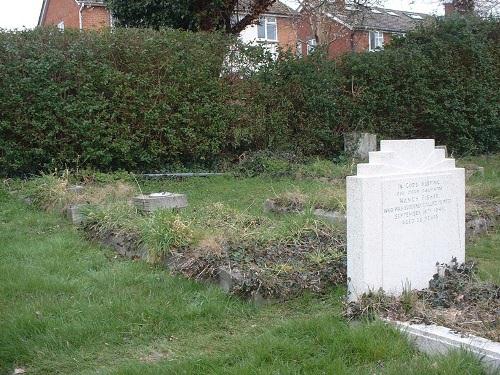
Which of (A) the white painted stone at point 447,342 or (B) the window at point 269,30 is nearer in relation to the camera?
(A) the white painted stone at point 447,342

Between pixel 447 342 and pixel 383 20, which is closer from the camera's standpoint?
pixel 447 342

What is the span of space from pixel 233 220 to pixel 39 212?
3.72m

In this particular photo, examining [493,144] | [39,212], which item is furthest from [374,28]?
[39,212]

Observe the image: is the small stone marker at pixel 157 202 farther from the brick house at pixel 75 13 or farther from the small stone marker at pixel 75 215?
the brick house at pixel 75 13

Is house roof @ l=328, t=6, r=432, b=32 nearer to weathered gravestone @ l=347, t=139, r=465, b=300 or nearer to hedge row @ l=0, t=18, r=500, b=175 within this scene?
hedge row @ l=0, t=18, r=500, b=175

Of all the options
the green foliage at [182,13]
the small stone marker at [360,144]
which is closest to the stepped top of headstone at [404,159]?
the small stone marker at [360,144]

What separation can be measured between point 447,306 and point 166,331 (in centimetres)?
218

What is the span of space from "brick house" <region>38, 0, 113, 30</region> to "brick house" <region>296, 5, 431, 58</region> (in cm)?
897

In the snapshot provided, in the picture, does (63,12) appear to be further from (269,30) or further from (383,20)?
(383,20)

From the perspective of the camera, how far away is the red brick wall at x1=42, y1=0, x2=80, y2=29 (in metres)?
35.2

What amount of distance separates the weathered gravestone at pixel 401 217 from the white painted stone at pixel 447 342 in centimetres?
61

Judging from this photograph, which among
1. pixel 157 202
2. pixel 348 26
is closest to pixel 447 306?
pixel 157 202

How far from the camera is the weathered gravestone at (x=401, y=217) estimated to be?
191 inches

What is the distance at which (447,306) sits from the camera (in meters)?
4.79
